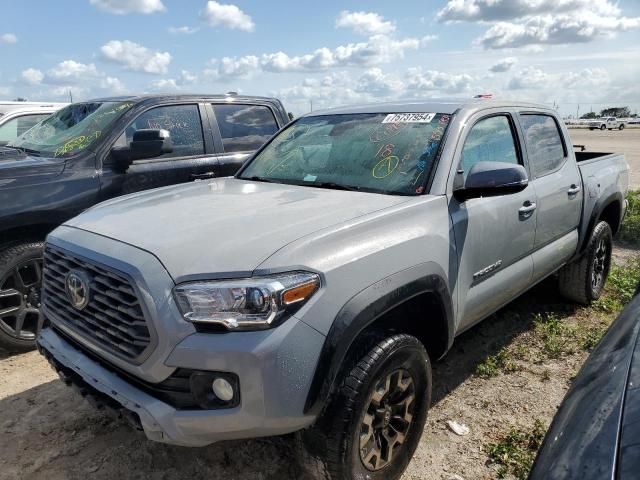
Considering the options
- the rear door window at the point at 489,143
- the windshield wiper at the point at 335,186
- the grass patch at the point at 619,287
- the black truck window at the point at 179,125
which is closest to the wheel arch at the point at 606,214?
the grass patch at the point at 619,287

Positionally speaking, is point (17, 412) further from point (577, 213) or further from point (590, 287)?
point (590, 287)

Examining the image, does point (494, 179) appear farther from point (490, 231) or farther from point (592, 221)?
point (592, 221)

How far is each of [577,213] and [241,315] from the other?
318 cm

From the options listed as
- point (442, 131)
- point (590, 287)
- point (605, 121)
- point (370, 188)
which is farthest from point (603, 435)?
point (605, 121)

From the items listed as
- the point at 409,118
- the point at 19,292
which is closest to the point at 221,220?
the point at 409,118

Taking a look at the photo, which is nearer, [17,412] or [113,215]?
[113,215]

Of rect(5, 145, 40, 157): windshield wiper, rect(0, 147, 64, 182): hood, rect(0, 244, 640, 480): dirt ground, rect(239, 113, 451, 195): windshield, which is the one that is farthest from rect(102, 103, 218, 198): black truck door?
rect(0, 244, 640, 480): dirt ground

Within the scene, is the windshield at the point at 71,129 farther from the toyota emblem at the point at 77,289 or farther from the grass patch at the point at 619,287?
the grass patch at the point at 619,287

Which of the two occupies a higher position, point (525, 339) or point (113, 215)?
point (113, 215)

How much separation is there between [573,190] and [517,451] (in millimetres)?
2090

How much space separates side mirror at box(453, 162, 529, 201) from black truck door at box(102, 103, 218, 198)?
2.74 m

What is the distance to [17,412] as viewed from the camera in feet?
10.4

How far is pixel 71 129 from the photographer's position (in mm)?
4574

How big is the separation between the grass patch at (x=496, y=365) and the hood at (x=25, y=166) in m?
3.35
